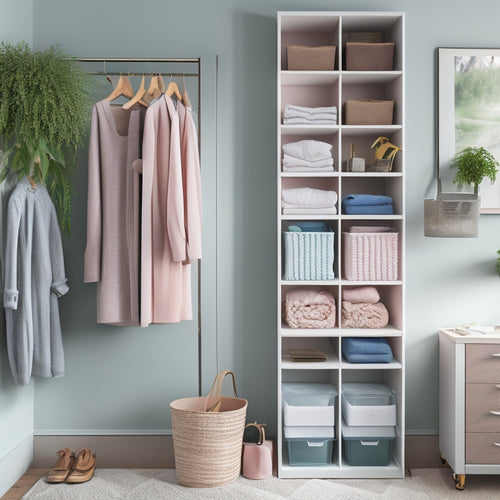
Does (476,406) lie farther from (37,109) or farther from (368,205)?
(37,109)

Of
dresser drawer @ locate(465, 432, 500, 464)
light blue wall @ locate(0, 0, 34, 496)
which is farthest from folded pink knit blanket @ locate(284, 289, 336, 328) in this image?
light blue wall @ locate(0, 0, 34, 496)

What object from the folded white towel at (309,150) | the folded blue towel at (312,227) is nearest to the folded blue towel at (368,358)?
the folded blue towel at (312,227)

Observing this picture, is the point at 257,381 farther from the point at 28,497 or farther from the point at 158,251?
the point at 28,497

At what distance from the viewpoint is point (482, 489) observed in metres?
3.00

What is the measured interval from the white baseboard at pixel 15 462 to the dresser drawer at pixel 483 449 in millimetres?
2256

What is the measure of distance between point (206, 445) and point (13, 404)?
1.02m

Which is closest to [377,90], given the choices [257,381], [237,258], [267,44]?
[267,44]

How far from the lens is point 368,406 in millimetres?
3117

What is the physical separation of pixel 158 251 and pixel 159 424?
1.05 metres

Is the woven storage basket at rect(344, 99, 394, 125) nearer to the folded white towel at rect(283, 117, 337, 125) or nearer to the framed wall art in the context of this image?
the folded white towel at rect(283, 117, 337, 125)

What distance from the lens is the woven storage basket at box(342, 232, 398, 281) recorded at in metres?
3.12

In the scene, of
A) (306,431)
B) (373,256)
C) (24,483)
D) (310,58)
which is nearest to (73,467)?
(24,483)

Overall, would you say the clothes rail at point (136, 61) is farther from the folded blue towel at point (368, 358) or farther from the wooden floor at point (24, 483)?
the wooden floor at point (24, 483)

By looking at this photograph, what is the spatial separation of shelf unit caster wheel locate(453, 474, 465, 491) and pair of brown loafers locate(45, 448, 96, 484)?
183cm
